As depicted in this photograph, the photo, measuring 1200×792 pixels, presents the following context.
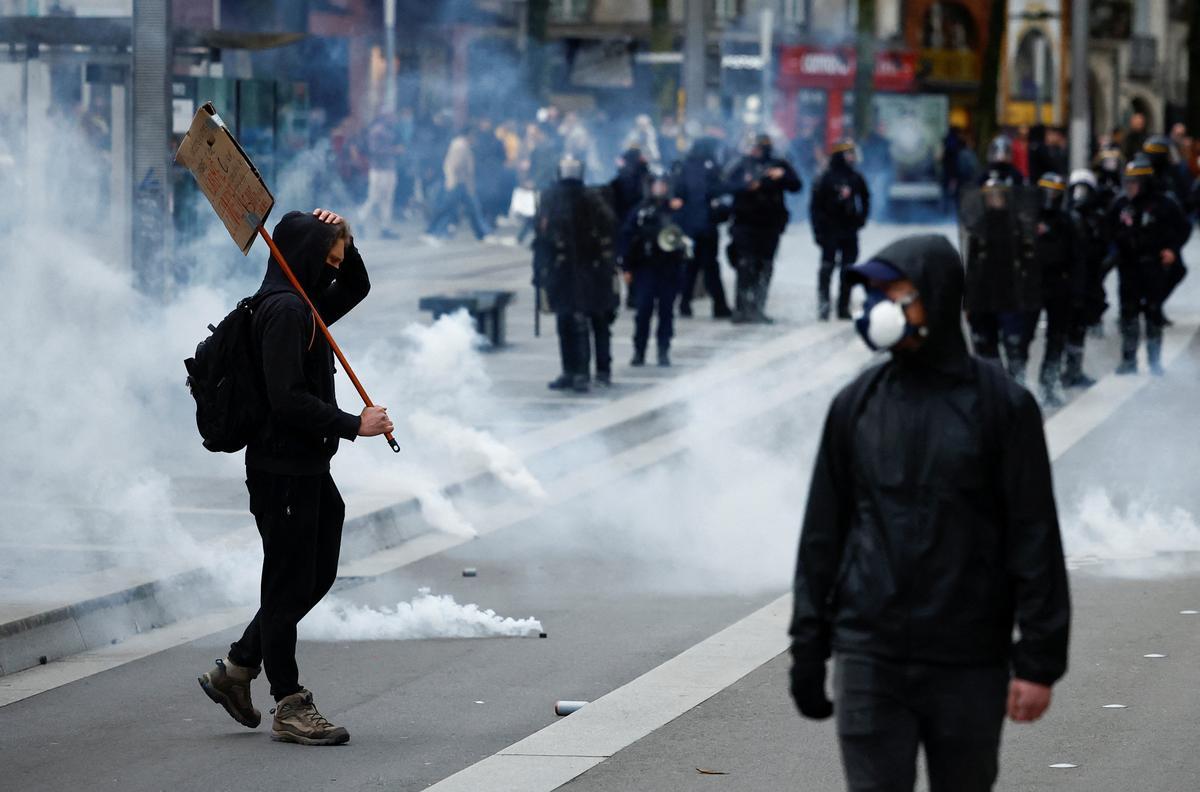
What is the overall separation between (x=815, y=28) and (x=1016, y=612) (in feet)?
172

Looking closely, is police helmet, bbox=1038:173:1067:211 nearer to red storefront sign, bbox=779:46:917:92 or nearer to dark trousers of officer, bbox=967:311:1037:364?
dark trousers of officer, bbox=967:311:1037:364

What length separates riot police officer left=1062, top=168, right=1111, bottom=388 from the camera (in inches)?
652

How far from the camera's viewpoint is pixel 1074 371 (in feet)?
55.2

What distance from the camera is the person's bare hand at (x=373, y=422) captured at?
21.5ft

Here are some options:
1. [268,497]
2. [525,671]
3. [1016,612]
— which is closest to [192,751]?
[268,497]

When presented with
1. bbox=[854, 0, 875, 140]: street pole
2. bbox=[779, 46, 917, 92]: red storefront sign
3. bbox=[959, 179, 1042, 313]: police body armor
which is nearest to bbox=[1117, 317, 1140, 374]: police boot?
bbox=[959, 179, 1042, 313]: police body armor

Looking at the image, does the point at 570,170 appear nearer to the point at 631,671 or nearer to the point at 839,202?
the point at 839,202

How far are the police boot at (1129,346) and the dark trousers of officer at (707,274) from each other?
15.5 ft

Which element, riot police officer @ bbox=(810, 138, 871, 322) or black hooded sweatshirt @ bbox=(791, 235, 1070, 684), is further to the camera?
riot police officer @ bbox=(810, 138, 871, 322)

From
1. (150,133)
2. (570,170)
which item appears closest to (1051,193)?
(570,170)

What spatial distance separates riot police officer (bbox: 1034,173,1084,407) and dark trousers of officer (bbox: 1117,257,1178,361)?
1.34 m

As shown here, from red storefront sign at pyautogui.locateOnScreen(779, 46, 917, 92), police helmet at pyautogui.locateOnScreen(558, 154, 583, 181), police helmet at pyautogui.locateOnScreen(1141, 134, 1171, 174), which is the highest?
red storefront sign at pyautogui.locateOnScreen(779, 46, 917, 92)

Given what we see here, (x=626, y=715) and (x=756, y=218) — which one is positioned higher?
(x=756, y=218)

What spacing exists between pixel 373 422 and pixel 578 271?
32.2 ft
